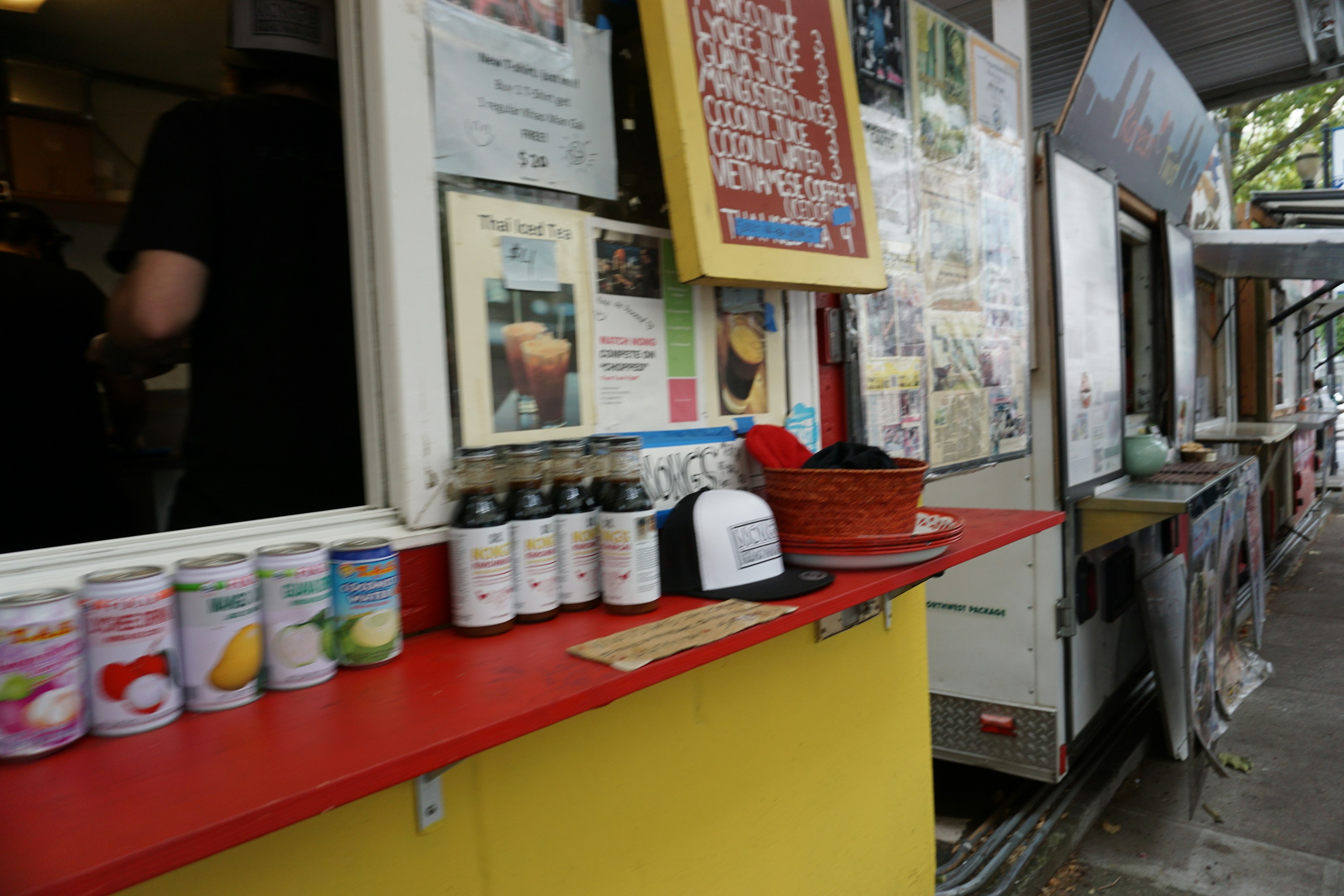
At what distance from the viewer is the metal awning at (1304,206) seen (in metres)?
6.19

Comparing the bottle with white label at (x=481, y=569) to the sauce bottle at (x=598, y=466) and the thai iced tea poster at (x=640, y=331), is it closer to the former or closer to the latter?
the sauce bottle at (x=598, y=466)

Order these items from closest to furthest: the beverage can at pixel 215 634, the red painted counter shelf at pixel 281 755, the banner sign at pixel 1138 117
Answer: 1. the red painted counter shelf at pixel 281 755
2. the beverage can at pixel 215 634
3. the banner sign at pixel 1138 117

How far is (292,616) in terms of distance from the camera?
97 cm

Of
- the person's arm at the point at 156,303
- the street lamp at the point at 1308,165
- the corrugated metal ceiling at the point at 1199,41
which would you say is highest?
the street lamp at the point at 1308,165

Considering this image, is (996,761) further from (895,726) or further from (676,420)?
(676,420)

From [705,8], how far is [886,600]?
137 cm

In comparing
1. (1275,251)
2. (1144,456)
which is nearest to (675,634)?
(1144,456)

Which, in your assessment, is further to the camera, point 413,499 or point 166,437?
point 166,437

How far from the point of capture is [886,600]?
2.00m

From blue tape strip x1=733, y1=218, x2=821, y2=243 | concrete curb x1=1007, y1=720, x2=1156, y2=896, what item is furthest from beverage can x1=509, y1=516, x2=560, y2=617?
concrete curb x1=1007, y1=720, x2=1156, y2=896

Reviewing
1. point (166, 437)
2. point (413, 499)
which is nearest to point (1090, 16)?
point (413, 499)

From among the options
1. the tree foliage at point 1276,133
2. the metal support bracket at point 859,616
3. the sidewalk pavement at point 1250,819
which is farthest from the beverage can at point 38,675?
the tree foliage at point 1276,133

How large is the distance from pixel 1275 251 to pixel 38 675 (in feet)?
20.9

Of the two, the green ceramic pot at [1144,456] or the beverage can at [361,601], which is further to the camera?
the green ceramic pot at [1144,456]
